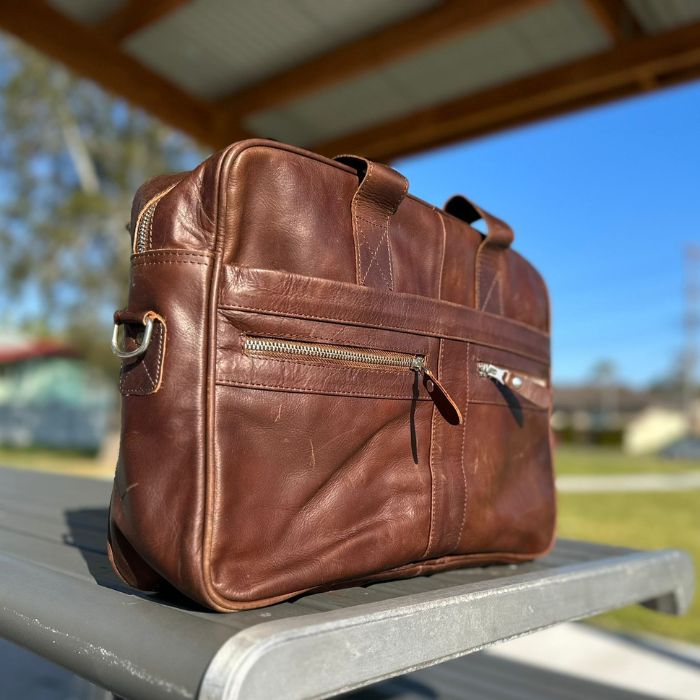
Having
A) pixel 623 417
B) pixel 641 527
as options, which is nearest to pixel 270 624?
pixel 641 527

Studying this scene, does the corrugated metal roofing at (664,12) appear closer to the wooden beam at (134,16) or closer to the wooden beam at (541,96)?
the wooden beam at (541,96)

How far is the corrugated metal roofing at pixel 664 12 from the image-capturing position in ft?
7.77

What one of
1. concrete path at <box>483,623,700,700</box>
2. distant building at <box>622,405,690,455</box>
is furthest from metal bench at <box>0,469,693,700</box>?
distant building at <box>622,405,690,455</box>

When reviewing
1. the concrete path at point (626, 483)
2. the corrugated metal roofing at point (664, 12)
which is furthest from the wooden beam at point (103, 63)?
the concrete path at point (626, 483)

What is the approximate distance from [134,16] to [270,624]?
2673 millimetres

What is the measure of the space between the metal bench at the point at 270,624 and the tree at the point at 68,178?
45.2ft

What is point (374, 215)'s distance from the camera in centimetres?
86

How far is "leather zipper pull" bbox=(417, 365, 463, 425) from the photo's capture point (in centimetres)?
87

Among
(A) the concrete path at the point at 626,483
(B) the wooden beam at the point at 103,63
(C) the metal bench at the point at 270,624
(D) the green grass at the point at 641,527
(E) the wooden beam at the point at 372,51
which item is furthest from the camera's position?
(A) the concrete path at the point at 626,483

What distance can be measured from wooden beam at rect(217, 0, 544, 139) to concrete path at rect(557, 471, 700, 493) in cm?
976

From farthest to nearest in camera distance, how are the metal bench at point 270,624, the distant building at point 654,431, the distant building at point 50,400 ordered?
the distant building at point 654,431 → the distant building at point 50,400 → the metal bench at point 270,624

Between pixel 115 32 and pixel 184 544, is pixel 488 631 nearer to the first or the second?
pixel 184 544

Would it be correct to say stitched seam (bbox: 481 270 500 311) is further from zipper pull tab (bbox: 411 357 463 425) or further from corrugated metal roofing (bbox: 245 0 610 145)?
corrugated metal roofing (bbox: 245 0 610 145)

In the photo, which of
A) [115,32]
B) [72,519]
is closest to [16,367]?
[115,32]
